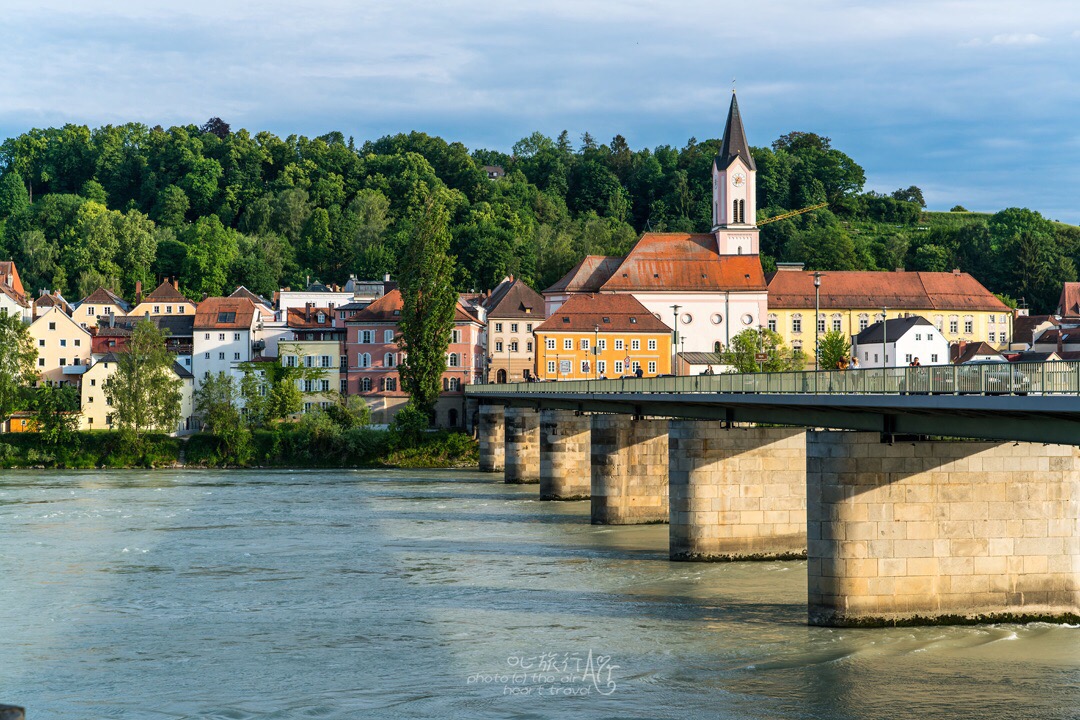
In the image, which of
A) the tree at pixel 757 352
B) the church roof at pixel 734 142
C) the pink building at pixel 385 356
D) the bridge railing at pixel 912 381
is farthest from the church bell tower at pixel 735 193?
the bridge railing at pixel 912 381

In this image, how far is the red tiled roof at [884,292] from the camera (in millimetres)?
133750

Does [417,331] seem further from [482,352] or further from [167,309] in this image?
[167,309]

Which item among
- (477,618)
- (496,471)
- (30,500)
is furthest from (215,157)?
(477,618)

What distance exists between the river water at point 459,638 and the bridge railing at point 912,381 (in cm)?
455

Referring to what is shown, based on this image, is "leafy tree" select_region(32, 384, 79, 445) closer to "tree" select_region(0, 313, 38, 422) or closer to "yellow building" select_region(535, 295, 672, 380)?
"tree" select_region(0, 313, 38, 422)

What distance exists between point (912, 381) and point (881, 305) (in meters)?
111

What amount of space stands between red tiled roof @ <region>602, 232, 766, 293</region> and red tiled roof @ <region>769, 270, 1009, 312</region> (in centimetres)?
737

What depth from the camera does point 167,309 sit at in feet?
431

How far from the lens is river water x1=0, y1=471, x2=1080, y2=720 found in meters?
23.0

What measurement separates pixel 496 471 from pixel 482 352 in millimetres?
28017

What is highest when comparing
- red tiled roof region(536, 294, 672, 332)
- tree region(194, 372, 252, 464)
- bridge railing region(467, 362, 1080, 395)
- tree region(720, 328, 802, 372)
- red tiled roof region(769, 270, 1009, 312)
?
red tiled roof region(769, 270, 1009, 312)

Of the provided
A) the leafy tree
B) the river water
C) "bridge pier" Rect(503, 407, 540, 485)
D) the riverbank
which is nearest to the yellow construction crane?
the riverbank

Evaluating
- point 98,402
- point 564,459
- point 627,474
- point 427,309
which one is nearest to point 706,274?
point 427,309

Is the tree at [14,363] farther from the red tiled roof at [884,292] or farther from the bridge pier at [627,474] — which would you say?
the red tiled roof at [884,292]
